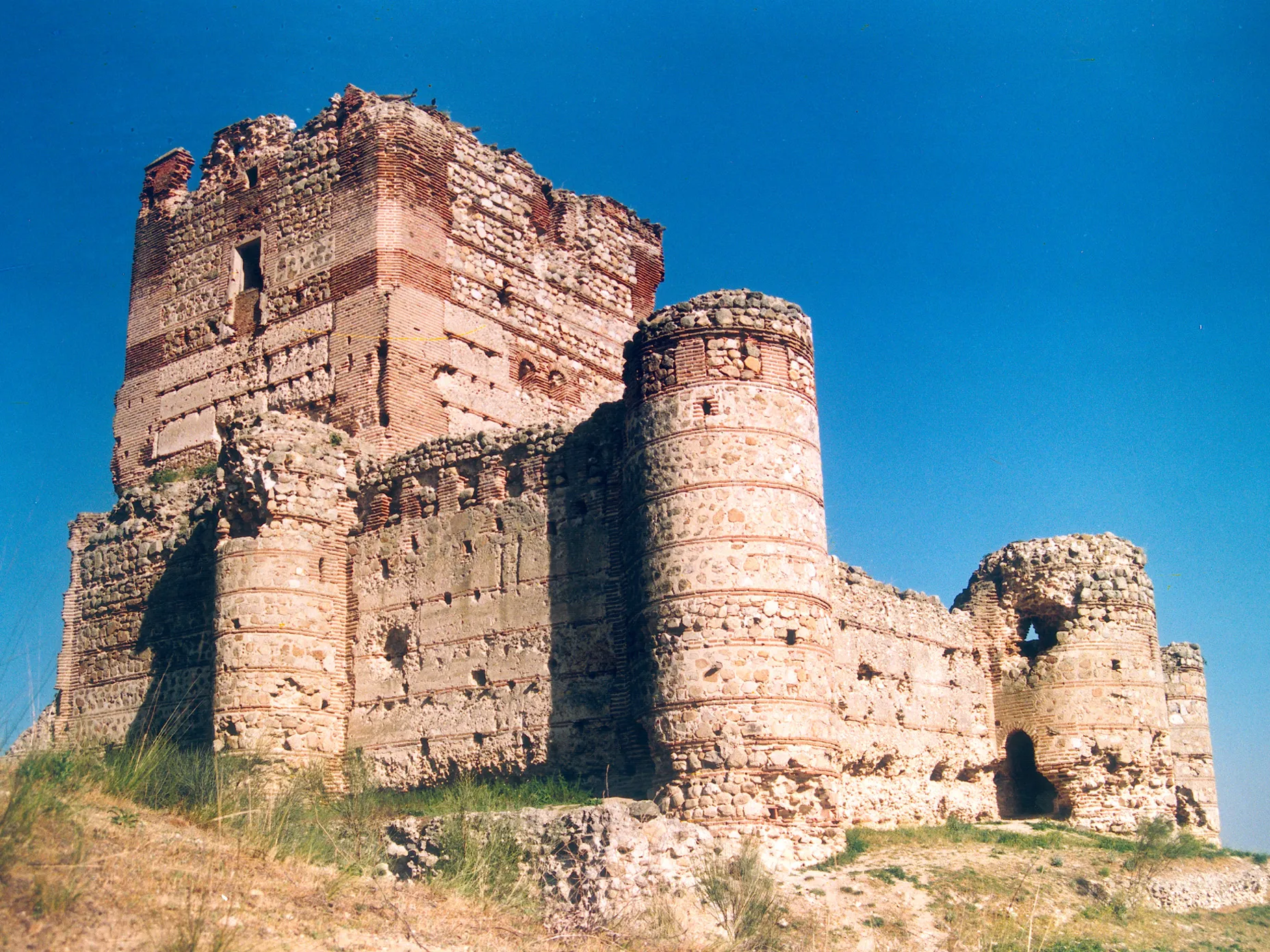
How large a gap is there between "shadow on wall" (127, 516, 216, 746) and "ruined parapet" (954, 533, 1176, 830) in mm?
9557

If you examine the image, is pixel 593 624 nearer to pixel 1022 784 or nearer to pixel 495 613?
pixel 495 613

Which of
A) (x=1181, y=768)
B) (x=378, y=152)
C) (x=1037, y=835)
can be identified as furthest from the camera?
(x=1181, y=768)

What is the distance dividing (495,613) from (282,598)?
2321mm

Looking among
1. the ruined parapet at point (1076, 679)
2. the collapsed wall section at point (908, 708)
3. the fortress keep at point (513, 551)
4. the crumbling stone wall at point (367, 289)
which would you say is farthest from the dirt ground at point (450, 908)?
the crumbling stone wall at point (367, 289)

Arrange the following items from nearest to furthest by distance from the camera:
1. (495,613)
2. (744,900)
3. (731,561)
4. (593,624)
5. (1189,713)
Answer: (744,900), (731,561), (593,624), (495,613), (1189,713)

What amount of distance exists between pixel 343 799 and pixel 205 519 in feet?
14.3

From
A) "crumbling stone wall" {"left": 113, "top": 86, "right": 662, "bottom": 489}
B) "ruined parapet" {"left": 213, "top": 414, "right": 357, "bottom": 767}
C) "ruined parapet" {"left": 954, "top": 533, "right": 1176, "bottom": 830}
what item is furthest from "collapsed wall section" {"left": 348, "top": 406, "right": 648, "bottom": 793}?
"ruined parapet" {"left": 954, "top": 533, "right": 1176, "bottom": 830}

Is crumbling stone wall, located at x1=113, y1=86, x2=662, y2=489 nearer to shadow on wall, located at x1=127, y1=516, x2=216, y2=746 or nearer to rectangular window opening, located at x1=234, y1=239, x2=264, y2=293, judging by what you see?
rectangular window opening, located at x1=234, y1=239, x2=264, y2=293

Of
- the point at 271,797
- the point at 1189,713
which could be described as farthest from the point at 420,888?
the point at 1189,713

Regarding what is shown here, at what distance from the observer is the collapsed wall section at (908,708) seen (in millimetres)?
15242

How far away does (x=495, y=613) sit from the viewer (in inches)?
562

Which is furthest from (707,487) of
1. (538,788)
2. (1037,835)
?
(1037,835)

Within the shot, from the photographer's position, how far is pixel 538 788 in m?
13.1

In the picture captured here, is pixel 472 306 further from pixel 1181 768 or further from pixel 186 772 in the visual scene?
pixel 1181 768
